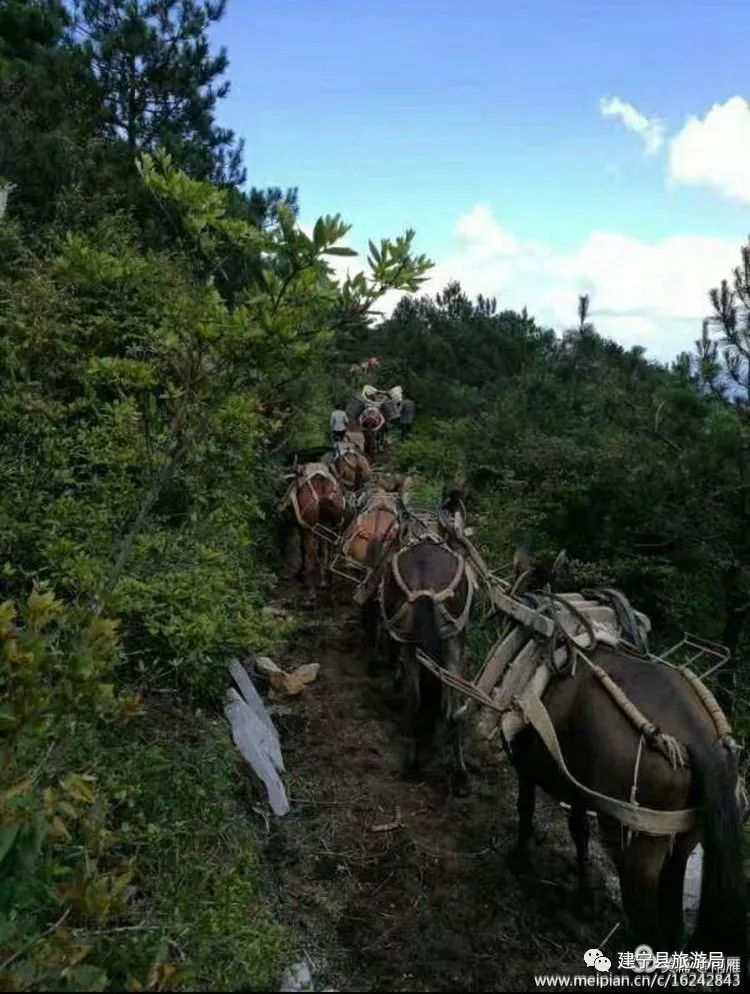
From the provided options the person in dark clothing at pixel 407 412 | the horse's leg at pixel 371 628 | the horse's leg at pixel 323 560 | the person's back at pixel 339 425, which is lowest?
the horse's leg at pixel 371 628

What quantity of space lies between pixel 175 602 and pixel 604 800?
7.88 ft

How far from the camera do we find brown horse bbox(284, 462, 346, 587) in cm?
891

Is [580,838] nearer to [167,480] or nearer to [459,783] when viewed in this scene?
[459,783]

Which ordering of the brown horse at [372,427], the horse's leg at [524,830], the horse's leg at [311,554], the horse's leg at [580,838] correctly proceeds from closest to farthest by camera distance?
the horse's leg at [580,838] < the horse's leg at [524,830] < the horse's leg at [311,554] < the brown horse at [372,427]

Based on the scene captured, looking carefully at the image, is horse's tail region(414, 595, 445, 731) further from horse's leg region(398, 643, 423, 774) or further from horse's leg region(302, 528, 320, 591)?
horse's leg region(302, 528, 320, 591)

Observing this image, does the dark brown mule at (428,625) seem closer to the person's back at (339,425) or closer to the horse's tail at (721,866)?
the horse's tail at (721,866)

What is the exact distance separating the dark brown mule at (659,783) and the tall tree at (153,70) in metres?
9.77

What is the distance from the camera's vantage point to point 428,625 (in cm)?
510

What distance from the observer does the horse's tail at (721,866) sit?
9.73 feet

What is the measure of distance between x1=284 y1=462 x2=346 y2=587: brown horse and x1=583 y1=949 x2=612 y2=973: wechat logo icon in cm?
576

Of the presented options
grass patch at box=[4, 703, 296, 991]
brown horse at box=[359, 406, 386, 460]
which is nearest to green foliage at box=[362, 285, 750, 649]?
grass patch at box=[4, 703, 296, 991]

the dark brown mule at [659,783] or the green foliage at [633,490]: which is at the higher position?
the green foliage at [633,490]

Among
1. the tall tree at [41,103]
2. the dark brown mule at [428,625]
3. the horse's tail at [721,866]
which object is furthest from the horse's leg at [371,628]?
the tall tree at [41,103]

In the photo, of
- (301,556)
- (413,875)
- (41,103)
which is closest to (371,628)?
(301,556)
